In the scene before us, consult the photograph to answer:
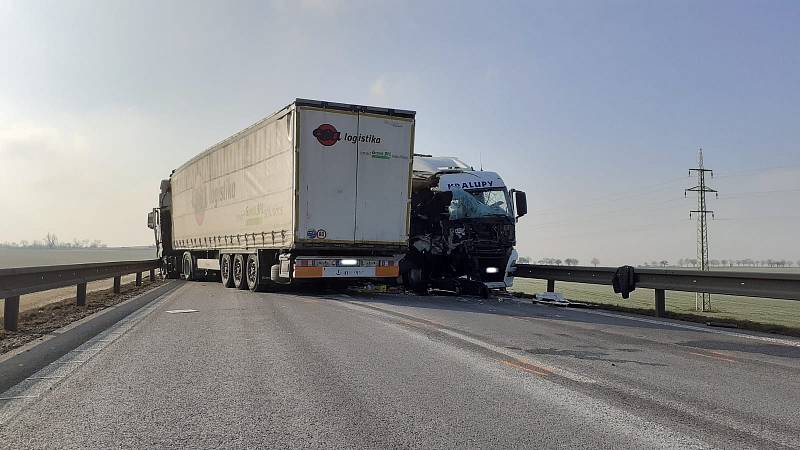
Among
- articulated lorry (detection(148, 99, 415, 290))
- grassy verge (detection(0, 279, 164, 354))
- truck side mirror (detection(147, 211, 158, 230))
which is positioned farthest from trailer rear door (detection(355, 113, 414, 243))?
truck side mirror (detection(147, 211, 158, 230))

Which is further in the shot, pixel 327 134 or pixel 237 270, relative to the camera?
pixel 237 270

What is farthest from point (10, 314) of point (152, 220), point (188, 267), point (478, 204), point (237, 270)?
point (152, 220)

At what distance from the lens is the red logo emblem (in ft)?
43.4

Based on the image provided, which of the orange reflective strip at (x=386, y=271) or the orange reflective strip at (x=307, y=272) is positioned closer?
the orange reflective strip at (x=307, y=272)

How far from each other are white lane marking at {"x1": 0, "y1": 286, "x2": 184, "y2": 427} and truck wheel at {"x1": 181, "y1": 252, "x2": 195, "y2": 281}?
14055 mm

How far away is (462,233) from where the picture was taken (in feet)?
49.9

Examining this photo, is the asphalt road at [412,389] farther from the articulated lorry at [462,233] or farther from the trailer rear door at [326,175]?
the articulated lorry at [462,233]

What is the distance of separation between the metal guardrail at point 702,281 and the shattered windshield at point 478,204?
2568 millimetres

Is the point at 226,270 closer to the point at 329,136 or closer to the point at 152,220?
the point at 329,136

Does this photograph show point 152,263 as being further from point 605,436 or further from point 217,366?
point 605,436

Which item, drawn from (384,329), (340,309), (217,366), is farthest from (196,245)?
(217,366)

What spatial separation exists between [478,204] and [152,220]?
17.6 metres

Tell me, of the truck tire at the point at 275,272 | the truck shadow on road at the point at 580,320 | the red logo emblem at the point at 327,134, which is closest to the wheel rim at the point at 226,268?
the truck tire at the point at 275,272

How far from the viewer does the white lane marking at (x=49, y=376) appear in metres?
4.34
